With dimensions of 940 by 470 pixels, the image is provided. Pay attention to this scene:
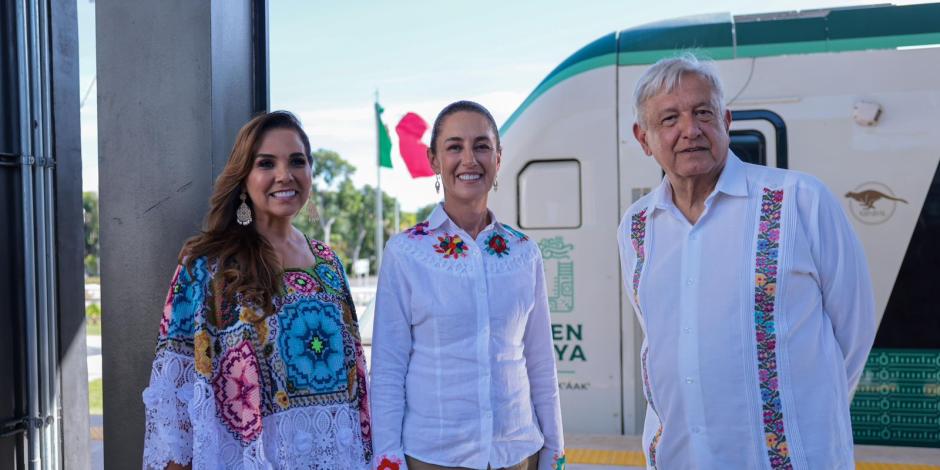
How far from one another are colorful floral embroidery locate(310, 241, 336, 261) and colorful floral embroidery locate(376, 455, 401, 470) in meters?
0.61

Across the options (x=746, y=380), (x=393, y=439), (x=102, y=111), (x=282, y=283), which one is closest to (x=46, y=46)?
(x=102, y=111)

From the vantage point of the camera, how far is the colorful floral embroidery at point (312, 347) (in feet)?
6.75

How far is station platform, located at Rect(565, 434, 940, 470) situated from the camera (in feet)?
12.7

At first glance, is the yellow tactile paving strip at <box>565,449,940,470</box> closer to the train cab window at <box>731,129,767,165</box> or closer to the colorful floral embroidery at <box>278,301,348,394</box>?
the train cab window at <box>731,129,767,165</box>

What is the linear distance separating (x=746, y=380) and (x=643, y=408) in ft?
9.10

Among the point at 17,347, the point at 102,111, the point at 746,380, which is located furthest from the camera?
the point at 102,111

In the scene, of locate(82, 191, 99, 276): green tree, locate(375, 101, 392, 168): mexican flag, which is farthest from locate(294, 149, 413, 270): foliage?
locate(375, 101, 392, 168): mexican flag

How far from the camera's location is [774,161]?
4.43 m

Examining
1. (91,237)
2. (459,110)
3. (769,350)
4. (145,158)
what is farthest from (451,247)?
(91,237)

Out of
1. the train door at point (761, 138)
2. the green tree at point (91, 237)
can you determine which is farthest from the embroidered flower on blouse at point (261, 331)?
the green tree at point (91, 237)

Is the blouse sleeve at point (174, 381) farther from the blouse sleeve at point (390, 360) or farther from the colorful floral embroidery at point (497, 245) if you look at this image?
the colorful floral embroidery at point (497, 245)

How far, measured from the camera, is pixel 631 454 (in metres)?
4.15

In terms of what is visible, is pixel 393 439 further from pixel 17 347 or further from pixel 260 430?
pixel 17 347

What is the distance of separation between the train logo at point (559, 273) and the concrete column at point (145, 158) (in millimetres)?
2541
